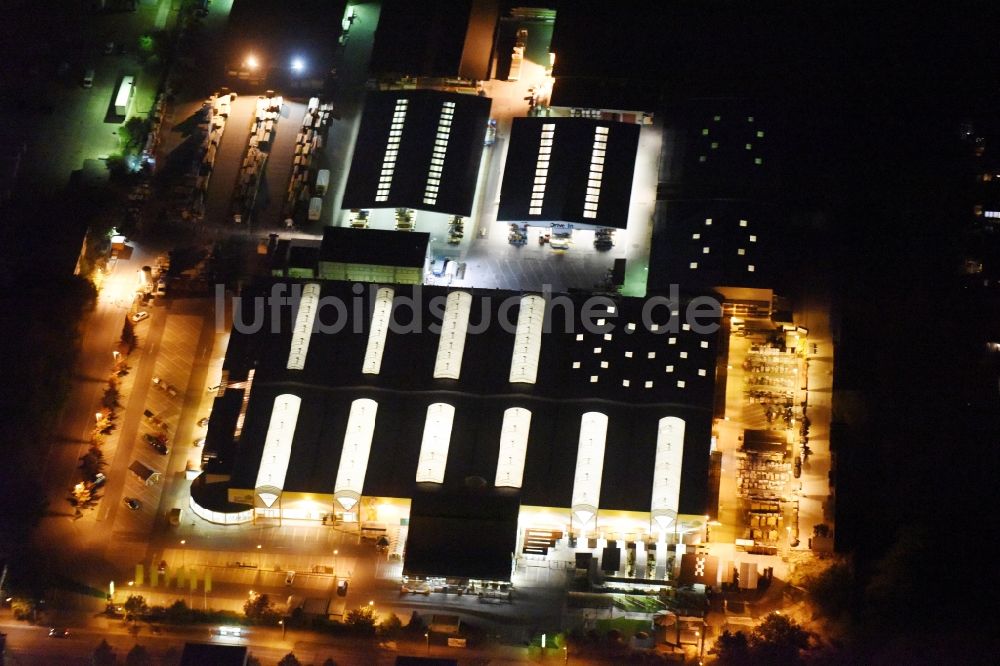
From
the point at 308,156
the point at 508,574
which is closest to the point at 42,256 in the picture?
the point at 308,156

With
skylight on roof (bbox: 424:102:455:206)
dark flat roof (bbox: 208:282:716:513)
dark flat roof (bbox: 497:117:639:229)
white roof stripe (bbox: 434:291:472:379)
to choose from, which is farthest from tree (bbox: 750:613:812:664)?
skylight on roof (bbox: 424:102:455:206)

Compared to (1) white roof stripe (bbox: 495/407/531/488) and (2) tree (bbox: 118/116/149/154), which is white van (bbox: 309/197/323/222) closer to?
(2) tree (bbox: 118/116/149/154)

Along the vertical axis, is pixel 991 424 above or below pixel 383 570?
above

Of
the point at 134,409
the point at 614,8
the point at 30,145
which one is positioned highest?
the point at 614,8

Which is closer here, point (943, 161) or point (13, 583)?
point (13, 583)

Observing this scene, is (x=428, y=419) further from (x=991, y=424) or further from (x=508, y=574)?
(x=991, y=424)

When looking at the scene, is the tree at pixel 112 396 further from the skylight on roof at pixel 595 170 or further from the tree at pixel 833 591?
the tree at pixel 833 591

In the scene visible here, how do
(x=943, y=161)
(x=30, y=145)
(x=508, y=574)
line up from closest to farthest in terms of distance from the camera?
(x=508, y=574) → (x=943, y=161) → (x=30, y=145)
